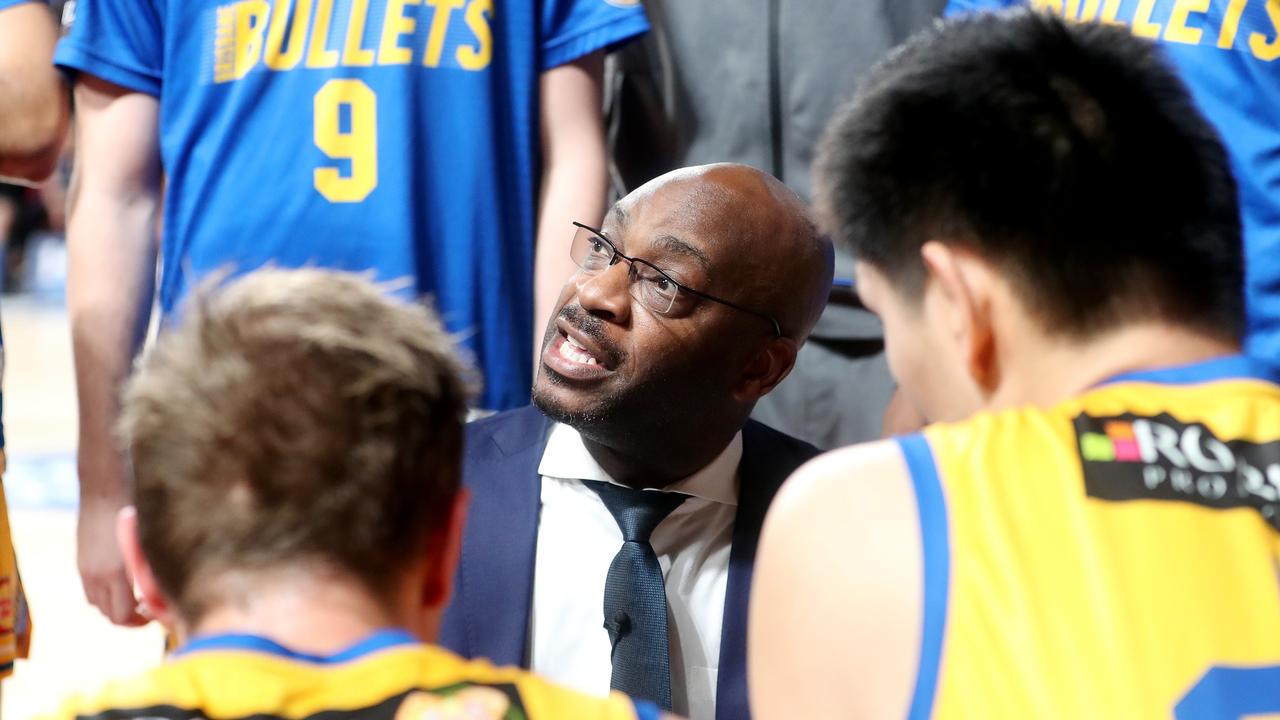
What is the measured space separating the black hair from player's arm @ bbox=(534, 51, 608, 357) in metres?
1.30

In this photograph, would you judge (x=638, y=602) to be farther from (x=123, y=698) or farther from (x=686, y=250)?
(x=123, y=698)

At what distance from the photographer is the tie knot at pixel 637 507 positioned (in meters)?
2.22

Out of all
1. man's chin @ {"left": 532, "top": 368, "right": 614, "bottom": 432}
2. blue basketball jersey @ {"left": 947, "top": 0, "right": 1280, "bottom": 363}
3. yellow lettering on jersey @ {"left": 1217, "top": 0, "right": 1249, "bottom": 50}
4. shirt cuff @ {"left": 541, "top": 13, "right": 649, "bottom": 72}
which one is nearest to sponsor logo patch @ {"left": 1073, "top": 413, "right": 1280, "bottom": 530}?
man's chin @ {"left": 532, "top": 368, "right": 614, "bottom": 432}

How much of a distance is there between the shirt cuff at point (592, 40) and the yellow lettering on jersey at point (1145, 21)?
890 mm

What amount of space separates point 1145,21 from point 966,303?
146cm

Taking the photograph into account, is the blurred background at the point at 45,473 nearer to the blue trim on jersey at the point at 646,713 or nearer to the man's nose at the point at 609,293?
the man's nose at the point at 609,293

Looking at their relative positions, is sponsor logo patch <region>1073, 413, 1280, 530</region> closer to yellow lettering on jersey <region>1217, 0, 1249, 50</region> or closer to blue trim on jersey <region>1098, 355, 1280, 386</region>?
blue trim on jersey <region>1098, 355, 1280, 386</region>

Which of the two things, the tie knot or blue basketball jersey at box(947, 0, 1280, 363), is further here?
blue basketball jersey at box(947, 0, 1280, 363)

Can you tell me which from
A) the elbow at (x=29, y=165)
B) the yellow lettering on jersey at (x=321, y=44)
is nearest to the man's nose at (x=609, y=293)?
the yellow lettering on jersey at (x=321, y=44)

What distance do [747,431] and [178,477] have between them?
4.64ft

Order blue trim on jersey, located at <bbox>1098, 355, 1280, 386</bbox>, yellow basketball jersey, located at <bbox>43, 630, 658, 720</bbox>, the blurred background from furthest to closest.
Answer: the blurred background
blue trim on jersey, located at <bbox>1098, 355, 1280, 386</bbox>
yellow basketball jersey, located at <bbox>43, 630, 658, 720</bbox>

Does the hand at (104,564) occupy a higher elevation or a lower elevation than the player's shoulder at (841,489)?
lower

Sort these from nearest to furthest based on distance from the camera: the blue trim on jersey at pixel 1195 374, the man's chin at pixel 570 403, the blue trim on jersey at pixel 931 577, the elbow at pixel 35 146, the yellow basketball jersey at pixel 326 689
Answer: the yellow basketball jersey at pixel 326 689 → the blue trim on jersey at pixel 931 577 → the blue trim on jersey at pixel 1195 374 → the man's chin at pixel 570 403 → the elbow at pixel 35 146

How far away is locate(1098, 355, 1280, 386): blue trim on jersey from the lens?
1303 mm
